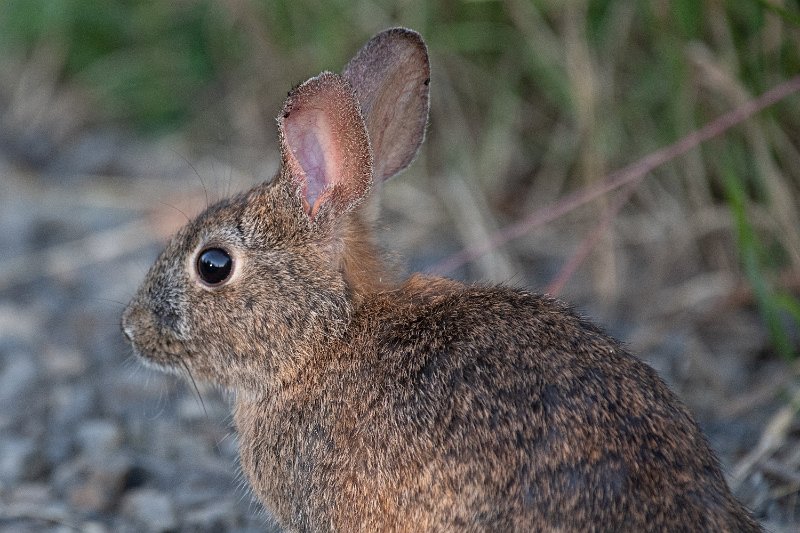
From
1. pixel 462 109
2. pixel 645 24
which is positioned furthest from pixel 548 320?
pixel 462 109

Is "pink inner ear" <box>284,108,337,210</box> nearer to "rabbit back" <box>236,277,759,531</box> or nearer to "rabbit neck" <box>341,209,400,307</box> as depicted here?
"rabbit neck" <box>341,209,400,307</box>

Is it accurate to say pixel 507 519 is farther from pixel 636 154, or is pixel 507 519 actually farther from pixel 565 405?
pixel 636 154

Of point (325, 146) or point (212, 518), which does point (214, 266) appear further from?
point (212, 518)

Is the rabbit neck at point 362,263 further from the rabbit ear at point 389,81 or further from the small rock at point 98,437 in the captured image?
the small rock at point 98,437

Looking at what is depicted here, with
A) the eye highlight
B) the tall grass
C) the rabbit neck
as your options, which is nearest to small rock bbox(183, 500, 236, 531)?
the eye highlight

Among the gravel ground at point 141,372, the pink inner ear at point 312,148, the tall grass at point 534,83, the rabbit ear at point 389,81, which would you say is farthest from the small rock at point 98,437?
the tall grass at point 534,83

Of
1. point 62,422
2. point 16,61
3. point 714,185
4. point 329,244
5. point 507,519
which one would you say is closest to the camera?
point 507,519

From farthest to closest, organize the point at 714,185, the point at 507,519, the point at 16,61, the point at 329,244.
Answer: the point at 16,61 → the point at 714,185 → the point at 329,244 → the point at 507,519

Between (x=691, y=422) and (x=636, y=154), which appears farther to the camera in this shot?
(x=636, y=154)
